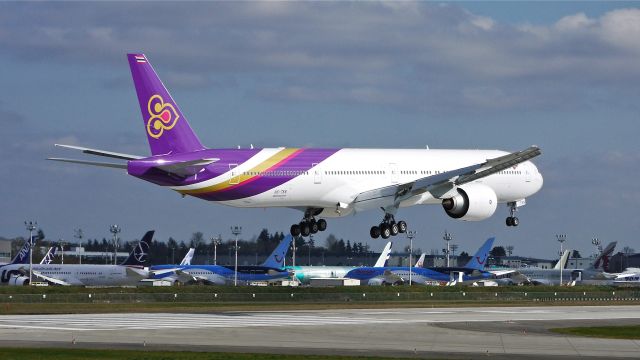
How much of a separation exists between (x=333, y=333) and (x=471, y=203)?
16002 mm

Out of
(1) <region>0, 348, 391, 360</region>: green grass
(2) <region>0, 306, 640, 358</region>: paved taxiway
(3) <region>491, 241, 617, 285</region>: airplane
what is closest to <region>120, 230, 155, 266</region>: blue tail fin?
(3) <region>491, 241, 617, 285</region>: airplane

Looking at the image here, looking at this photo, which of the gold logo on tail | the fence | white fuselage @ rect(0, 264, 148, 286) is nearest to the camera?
the gold logo on tail

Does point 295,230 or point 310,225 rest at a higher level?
point 310,225

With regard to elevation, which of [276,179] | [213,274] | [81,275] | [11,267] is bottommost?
[81,275]

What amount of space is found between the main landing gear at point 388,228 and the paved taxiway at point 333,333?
518cm

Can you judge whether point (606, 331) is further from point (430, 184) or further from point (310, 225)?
point (310, 225)


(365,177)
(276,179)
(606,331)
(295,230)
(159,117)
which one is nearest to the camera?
(606,331)

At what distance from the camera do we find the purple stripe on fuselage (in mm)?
61875

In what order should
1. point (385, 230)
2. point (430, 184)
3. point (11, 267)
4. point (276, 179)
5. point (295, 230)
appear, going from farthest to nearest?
point (11, 267), point (295, 230), point (385, 230), point (430, 184), point (276, 179)

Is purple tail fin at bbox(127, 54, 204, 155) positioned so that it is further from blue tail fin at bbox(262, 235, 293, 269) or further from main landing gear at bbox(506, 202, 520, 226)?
blue tail fin at bbox(262, 235, 293, 269)

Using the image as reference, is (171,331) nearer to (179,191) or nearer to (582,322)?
(179,191)

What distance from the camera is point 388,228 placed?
224 ft

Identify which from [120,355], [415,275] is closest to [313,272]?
[415,275]

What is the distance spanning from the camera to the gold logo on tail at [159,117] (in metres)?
63.3
